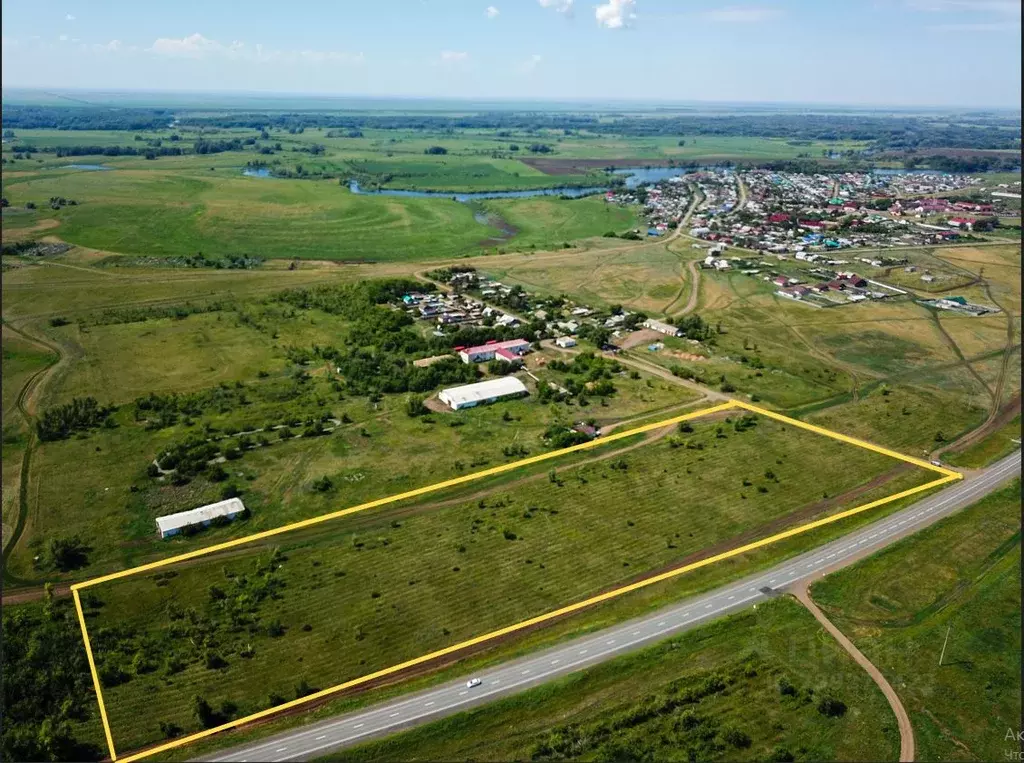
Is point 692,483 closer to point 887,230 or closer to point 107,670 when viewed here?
point 107,670

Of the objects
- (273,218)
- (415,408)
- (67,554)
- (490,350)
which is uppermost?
(273,218)

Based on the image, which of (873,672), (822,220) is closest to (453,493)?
(873,672)

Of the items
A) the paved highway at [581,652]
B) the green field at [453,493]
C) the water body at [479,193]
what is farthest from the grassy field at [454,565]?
the water body at [479,193]

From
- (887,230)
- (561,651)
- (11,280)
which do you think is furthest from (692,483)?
(887,230)

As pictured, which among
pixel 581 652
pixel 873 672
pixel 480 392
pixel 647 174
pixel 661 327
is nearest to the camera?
pixel 873 672

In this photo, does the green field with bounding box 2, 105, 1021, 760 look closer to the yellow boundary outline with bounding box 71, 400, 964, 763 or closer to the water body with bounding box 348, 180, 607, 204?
the yellow boundary outline with bounding box 71, 400, 964, 763

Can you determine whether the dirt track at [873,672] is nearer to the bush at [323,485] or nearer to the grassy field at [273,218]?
→ the bush at [323,485]

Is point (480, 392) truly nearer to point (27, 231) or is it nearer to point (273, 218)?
point (273, 218)
